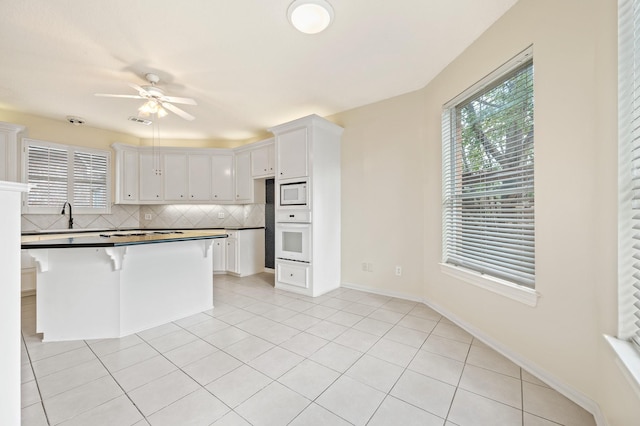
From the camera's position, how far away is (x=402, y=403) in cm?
146

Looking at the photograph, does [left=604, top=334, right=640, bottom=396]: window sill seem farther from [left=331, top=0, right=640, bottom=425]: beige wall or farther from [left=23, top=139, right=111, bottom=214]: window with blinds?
[left=23, top=139, right=111, bottom=214]: window with blinds

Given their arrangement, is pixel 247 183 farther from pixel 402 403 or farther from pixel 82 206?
pixel 402 403

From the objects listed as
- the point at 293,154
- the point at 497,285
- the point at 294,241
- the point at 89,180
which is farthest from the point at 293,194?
the point at 89,180

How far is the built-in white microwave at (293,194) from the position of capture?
3453mm

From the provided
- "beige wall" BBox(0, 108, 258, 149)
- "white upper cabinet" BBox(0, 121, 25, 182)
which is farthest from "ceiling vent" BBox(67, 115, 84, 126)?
"white upper cabinet" BBox(0, 121, 25, 182)

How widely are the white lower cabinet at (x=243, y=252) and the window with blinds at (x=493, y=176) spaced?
3.22 m

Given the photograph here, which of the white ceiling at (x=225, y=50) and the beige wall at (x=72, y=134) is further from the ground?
the white ceiling at (x=225, y=50)

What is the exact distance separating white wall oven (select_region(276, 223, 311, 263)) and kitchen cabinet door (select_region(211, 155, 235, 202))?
5.53ft

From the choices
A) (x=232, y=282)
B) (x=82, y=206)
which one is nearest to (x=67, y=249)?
(x=232, y=282)

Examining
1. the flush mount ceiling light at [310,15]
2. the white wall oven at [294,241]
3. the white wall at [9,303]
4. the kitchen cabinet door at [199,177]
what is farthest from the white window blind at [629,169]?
the kitchen cabinet door at [199,177]

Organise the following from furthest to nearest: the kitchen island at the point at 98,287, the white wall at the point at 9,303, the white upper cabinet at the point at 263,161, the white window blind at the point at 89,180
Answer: the white upper cabinet at the point at 263,161
the white window blind at the point at 89,180
the kitchen island at the point at 98,287
the white wall at the point at 9,303

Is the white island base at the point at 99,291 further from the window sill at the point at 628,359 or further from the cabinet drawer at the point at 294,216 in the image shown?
the window sill at the point at 628,359

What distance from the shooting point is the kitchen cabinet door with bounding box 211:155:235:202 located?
16.0 feet

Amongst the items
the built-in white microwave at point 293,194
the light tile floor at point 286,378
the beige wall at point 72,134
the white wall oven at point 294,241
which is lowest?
the light tile floor at point 286,378
